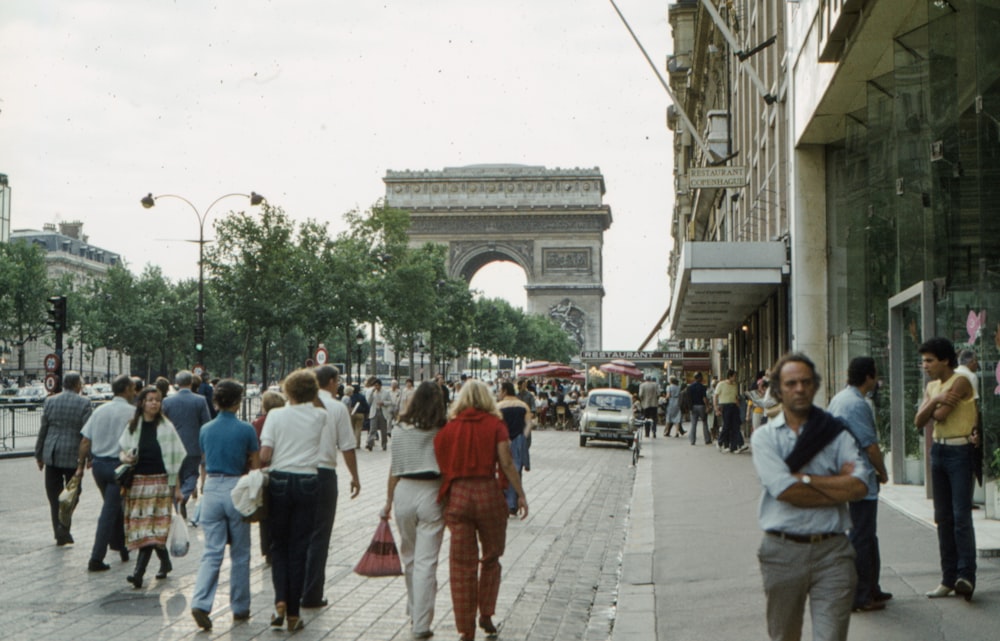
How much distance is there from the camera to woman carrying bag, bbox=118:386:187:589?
10.0 m

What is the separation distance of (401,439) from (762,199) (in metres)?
21.0

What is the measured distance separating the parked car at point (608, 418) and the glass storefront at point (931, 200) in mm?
16340

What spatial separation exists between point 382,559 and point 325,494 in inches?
37.6

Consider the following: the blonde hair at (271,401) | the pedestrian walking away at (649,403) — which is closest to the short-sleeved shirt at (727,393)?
the pedestrian walking away at (649,403)

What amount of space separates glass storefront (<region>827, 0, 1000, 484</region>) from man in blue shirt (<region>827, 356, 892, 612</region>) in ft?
13.2

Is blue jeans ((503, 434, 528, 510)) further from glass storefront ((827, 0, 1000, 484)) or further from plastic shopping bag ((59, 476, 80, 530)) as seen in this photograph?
plastic shopping bag ((59, 476, 80, 530))

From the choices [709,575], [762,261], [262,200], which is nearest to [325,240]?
[262,200]

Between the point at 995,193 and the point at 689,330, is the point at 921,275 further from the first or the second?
the point at 689,330

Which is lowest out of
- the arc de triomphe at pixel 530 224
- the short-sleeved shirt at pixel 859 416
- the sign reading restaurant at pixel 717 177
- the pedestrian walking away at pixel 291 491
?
the pedestrian walking away at pixel 291 491

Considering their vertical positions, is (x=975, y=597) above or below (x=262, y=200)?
below

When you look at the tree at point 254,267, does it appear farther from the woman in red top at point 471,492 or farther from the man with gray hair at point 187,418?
the woman in red top at point 471,492

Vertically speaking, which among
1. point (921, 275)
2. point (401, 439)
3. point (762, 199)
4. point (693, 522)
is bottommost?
point (693, 522)

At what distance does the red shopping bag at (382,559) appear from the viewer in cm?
804

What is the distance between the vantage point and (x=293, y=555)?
27.1 ft
